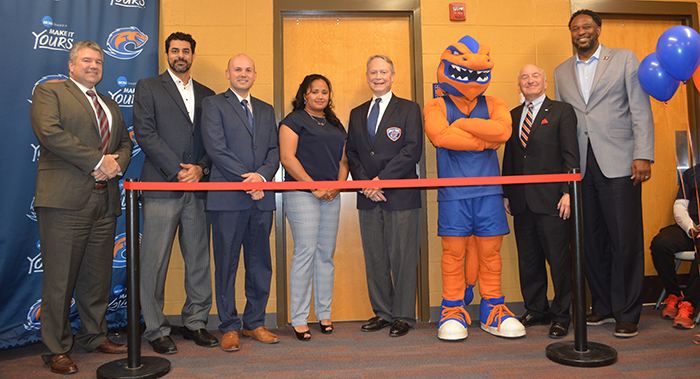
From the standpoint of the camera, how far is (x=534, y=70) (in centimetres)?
301

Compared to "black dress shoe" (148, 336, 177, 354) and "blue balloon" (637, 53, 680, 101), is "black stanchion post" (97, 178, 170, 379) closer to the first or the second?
"black dress shoe" (148, 336, 177, 354)

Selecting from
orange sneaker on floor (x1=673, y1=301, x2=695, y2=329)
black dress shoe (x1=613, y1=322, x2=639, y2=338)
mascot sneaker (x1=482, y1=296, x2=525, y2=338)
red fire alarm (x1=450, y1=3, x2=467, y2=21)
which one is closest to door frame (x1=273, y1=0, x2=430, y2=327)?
red fire alarm (x1=450, y1=3, x2=467, y2=21)

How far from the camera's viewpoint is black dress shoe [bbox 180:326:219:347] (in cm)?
274

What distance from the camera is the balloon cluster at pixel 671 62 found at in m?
2.54

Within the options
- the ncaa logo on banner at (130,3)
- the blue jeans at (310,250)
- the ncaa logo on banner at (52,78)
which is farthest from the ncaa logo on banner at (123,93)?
the blue jeans at (310,250)

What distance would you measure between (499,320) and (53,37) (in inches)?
135

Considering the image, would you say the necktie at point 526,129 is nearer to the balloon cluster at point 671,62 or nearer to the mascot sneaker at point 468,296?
the balloon cluster at point 671,62

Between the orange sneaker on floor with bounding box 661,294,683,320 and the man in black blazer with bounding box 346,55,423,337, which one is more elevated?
the man in black blazer with bounding box 346,55,423,337

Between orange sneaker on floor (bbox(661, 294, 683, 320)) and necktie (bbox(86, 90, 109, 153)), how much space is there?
3936 millimetres

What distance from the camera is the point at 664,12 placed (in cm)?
371

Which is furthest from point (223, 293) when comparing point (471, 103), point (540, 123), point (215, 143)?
point (540, 123)

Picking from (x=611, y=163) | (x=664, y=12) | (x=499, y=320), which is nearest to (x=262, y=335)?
(x=499, y=320)

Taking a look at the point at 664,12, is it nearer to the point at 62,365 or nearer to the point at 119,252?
the point at 119,252

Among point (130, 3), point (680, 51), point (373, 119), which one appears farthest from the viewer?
point (130, 3)
